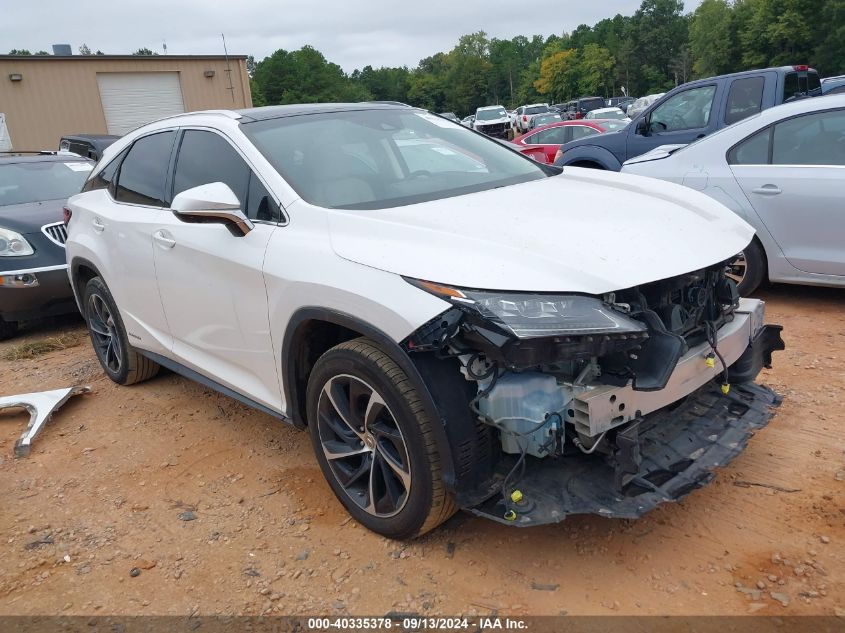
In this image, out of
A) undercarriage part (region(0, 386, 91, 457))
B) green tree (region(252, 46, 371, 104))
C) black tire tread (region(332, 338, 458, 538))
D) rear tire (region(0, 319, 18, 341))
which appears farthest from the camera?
green tree (region(252, 46, 371, 104))

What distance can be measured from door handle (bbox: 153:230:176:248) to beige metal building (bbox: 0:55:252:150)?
1976cm

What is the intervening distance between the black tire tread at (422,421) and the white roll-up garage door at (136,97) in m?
23.9

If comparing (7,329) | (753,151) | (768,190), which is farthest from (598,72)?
(7,329)

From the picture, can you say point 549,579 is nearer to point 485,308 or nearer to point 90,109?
point 485,308

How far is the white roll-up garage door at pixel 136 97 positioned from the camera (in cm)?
2384

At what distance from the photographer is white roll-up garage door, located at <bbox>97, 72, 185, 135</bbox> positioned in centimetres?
2384

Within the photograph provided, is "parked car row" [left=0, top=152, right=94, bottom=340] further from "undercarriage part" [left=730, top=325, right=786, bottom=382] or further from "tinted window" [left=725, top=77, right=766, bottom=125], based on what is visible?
"tinted window" [left=725, top=77, right=766, bottom=125]

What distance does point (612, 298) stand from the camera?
7.84 feet

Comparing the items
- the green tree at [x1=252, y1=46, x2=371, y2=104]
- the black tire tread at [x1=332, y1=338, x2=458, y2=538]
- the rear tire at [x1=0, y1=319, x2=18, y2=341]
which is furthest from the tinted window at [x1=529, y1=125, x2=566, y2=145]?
the green tree at [x1=252, y1=46, x2=371, y2=104]

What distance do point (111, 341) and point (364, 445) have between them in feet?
9.44

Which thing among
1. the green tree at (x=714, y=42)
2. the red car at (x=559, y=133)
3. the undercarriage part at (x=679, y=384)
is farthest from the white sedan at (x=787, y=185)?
the green tree at (x=714, y=42)

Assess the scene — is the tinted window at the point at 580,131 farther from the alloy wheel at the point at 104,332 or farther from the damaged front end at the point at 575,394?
the damaged front end at the point at 575,394

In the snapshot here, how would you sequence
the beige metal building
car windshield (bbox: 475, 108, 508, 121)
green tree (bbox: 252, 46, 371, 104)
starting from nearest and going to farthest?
the beige metal building → car windshield (bbox: 475, 108, 508, 121) → green tree (bbox: 252, 46, 371, 104)

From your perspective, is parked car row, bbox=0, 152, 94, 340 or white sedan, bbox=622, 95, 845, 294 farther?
parked car row, bbox=0, 152, 94, 340
